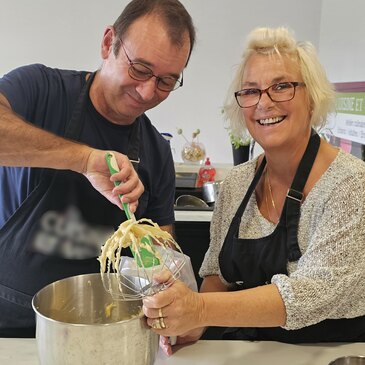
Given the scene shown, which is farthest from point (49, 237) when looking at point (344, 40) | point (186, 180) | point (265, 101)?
point (344, 40)

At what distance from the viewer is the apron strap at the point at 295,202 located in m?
1.24

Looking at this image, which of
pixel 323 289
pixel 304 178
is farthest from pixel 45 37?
pixel 323 289

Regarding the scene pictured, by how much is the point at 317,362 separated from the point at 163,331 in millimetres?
455

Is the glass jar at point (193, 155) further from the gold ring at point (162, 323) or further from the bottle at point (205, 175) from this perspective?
the gold ring at point (162, 323)

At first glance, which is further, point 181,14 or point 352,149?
point 352,149

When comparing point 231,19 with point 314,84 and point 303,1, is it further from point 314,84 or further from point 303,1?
point 314,84

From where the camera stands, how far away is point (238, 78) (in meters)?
1.41

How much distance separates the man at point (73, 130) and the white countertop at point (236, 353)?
0.19 m

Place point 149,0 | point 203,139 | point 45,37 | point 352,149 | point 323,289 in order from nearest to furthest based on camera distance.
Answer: point 323,289, point 149,0, point 352,149, point 45,37, point 203,139

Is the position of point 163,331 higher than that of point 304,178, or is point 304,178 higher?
point 304,178

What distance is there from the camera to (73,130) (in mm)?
1279

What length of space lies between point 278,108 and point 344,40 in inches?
87.1

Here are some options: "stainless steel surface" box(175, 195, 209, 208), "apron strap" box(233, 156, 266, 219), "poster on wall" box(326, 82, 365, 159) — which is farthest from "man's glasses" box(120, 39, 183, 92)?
"poster on wall" box(326, 82, 365, 159)

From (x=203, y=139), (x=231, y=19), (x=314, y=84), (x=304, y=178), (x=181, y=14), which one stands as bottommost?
(x=203, y=139)
